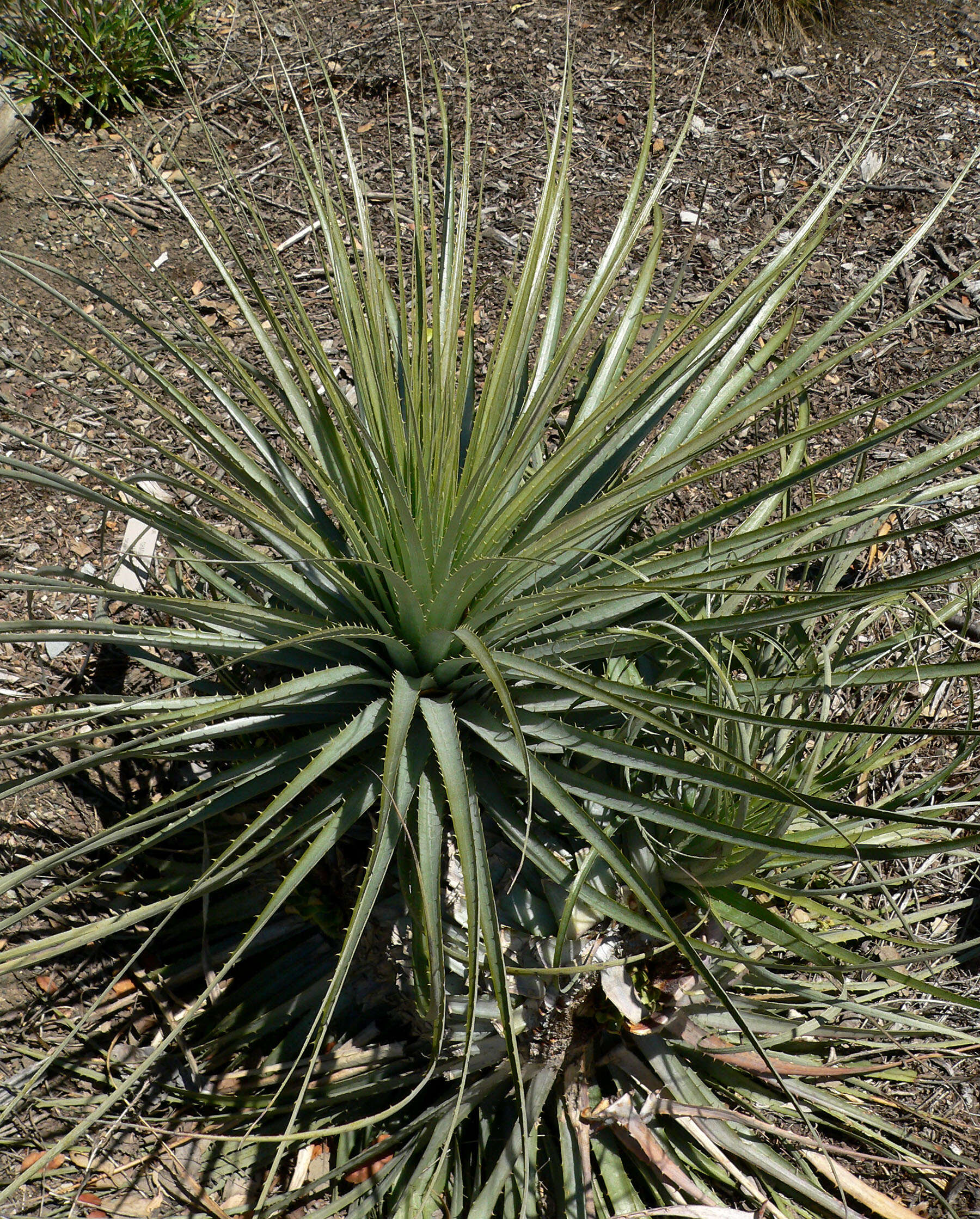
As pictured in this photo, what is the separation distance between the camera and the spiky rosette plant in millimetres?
1526

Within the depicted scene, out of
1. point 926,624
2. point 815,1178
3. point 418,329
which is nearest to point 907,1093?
point 815,1178

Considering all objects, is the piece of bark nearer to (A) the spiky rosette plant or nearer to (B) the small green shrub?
(B) the small green shrub

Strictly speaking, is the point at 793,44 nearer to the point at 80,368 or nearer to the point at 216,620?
the point at 80,368

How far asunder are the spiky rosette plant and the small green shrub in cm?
227

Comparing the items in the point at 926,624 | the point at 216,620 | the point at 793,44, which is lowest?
the point at 216,620

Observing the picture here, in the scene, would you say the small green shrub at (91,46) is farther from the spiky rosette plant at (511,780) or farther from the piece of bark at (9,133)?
the spiky rosette plant at (511,780)

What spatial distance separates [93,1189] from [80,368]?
7.92 ft

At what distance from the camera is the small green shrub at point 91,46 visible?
142 inches

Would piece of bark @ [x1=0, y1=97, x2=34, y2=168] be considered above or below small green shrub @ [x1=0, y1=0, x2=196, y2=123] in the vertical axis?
below

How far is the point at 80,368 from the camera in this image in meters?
3.15

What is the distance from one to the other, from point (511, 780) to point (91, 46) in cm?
351

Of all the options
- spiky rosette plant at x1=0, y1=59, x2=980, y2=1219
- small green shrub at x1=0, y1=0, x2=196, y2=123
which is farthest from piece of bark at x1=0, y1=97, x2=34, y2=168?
spiky rosette plant at x1=0, y1=59, x2=980, y2=1219

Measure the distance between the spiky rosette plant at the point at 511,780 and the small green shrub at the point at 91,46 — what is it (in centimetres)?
227

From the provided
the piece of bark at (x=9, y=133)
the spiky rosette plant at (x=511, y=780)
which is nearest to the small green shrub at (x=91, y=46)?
the piece of bark at (x=9, y=133)
